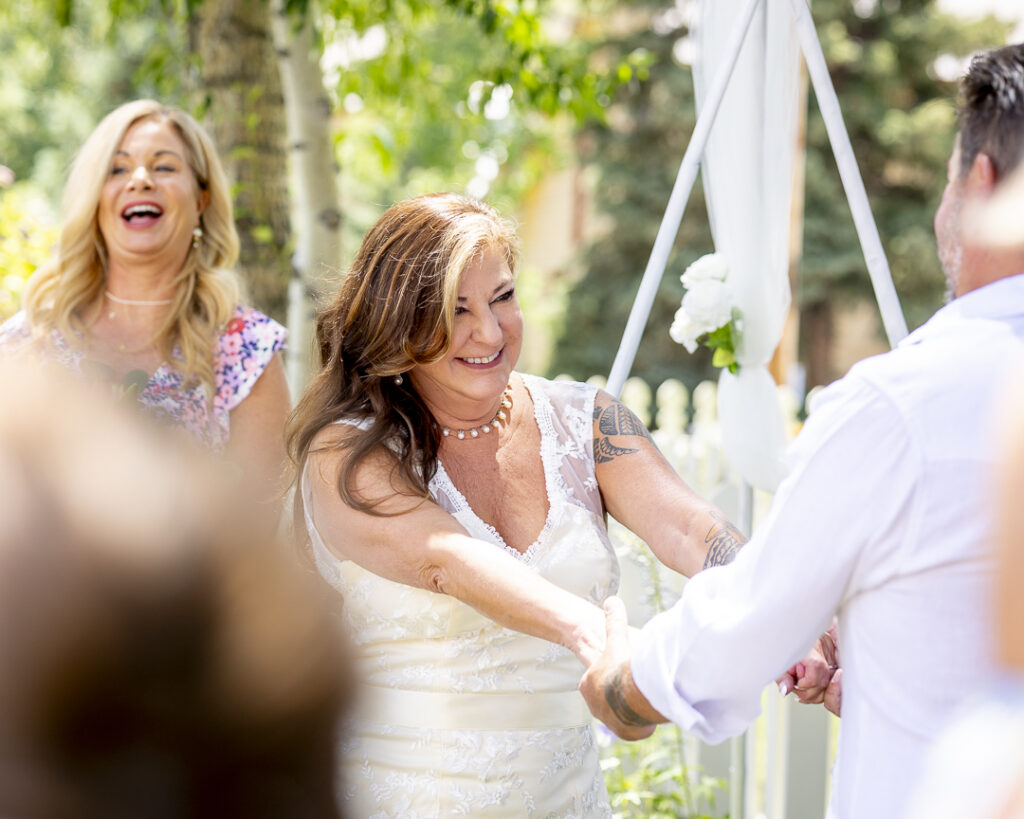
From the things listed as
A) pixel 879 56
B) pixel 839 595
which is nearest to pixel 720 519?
pixel 839 595

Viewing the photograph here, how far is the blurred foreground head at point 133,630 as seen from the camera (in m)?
0.50

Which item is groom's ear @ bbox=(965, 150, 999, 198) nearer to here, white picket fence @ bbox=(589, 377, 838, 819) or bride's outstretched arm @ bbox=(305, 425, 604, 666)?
bride's outstretched arm @ bbox=(305, 425, 604, 666)

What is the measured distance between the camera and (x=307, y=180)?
Answer: 4410mm

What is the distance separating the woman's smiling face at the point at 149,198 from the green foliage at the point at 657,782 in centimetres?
194

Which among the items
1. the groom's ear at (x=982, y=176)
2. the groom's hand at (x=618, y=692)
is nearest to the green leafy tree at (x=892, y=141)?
the groom's hand at (x=618, y=692)

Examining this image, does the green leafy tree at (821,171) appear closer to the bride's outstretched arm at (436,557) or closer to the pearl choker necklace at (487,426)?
the pearl choker necklace at (487,426)

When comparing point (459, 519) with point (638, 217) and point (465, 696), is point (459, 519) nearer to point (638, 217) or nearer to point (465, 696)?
point (465, 696)

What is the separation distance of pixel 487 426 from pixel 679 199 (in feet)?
2.87

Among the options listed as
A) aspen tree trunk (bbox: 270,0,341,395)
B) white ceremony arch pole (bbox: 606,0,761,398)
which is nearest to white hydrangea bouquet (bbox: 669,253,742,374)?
white ceremony arch pole (bbox: 606,0,761,398)

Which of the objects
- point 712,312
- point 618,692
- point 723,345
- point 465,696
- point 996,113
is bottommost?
point 465,696

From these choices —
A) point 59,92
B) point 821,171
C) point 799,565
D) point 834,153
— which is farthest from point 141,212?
point 59,92

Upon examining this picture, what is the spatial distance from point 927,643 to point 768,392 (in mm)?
1663

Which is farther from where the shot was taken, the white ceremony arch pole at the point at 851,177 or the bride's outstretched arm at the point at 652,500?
the white ceremony arch pole at the point at 851,177

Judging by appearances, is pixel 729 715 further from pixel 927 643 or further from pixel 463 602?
→ pixel 463 602
